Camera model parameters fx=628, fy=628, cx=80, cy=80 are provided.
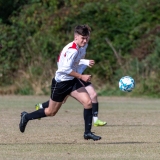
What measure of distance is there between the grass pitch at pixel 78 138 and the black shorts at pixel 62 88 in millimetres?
603

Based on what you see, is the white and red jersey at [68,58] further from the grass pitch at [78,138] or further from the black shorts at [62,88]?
the grass pitch at [78,138]

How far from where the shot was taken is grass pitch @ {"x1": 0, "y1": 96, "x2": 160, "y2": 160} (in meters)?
7.32

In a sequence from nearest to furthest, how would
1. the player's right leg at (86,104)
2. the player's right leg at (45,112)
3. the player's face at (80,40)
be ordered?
1. the player's face at (80,40)
2. the player's right leg at (86,104)
3. the player's right leg at (45,112)

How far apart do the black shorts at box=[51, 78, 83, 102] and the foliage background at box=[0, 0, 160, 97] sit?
43.9 ft

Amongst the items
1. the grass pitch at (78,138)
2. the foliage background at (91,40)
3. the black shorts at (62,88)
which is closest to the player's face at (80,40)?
the black shorts at (62,88)

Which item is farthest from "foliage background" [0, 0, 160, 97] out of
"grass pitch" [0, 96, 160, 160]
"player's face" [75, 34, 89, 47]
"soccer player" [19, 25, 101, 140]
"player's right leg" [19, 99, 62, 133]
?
"player's face" [75, 34, 89, 47]

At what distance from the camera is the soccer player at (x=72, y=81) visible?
27.9ft

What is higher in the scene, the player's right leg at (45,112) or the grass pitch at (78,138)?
the player's right leg at (45,112)

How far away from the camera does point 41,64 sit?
2312 cm

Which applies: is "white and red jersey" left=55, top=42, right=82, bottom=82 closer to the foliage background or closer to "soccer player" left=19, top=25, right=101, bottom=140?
"soccer player" left=19, top=25, right=101, bottom=140

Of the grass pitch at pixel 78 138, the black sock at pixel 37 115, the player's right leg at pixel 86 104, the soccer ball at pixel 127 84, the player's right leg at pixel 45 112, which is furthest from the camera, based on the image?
the soccer ball at pixel 127 84

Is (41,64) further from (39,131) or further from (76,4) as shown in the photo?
(39,131)

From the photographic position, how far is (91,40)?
2383cm

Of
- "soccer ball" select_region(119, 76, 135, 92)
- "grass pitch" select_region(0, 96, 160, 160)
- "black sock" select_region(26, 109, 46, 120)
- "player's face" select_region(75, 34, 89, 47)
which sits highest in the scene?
"player's face" select_region(75, 34, 89, 47)
